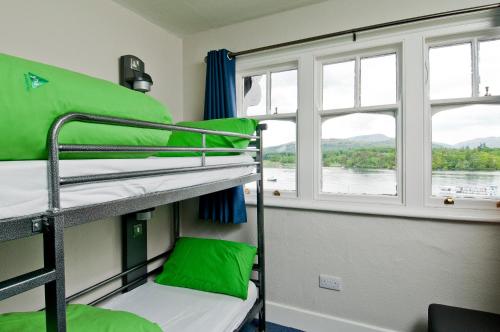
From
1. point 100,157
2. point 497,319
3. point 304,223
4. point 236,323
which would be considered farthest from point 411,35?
point 236,323

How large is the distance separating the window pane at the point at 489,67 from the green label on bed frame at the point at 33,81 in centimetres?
228

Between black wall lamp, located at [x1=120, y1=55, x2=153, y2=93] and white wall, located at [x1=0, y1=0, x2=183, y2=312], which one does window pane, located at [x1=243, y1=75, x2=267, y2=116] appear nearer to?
white wall, located at [x1=0, y1=0, x2=183, y2=312]

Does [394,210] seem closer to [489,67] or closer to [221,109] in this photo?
[489,67]

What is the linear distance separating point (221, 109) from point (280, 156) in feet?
2.12

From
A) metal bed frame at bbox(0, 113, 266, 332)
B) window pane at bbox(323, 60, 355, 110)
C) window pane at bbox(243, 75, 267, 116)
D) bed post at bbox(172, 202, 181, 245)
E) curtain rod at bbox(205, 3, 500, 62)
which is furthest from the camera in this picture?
bed post at bbox(172, 202, 181, 245)

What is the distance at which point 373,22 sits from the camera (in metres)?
1.91

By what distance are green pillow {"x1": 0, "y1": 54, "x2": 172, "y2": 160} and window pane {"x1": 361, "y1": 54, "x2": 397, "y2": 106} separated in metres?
1.71

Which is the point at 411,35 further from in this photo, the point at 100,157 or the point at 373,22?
the point at 100,157

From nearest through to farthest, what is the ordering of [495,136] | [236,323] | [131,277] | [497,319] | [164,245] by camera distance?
[497,319] < [236,323] < [495,136] < [131,277] < [164,245]

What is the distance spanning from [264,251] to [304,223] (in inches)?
15.5

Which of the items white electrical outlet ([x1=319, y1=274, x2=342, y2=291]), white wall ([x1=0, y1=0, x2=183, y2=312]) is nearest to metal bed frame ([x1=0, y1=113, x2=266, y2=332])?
white wall ([x1=0, y1=0, x2=183, y2=312])

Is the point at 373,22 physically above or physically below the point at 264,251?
above

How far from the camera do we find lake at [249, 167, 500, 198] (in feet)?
5.75

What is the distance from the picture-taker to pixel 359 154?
6.90 feet
